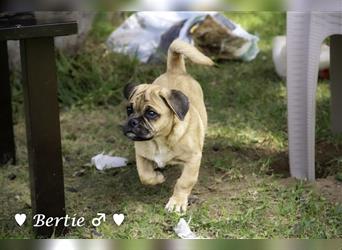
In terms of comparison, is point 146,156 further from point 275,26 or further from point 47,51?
point 275,26

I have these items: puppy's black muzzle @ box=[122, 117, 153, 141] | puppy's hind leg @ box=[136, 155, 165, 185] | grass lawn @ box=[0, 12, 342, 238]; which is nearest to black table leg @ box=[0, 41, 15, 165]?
grass lawn @ box=[0, 12, 342, 238]

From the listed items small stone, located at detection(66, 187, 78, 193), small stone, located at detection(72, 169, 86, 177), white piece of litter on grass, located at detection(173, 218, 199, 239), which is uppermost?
white piece of litter on grass, located at detection(173, 218, 199, 239)

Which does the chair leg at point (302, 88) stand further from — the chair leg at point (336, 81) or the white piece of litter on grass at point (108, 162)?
the white piece of litter on grass at point (108, 162)

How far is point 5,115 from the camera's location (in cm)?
277

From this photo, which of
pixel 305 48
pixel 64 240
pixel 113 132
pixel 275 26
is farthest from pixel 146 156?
pixel 275 26

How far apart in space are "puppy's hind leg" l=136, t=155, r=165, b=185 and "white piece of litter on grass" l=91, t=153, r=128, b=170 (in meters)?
0.32

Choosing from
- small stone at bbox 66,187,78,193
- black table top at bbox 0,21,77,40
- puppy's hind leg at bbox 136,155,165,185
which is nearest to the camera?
black table top at bbox 0,21,77,40

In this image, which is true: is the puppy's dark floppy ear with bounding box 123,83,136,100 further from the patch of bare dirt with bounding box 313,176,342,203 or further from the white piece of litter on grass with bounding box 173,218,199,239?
the patch of bare dirt with bounding box 313,176,342,203

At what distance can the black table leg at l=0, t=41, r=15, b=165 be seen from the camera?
2.72 metres

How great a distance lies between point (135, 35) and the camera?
3.74 metres

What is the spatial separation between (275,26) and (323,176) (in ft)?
5.52

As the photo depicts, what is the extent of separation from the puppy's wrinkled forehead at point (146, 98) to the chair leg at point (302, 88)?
1.70 ft

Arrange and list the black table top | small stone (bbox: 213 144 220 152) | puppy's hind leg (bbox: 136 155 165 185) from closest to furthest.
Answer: the black table top, puppy's hind leg (bbox: 136 155 165 185), small stone (bbox: 213 144 220 152)

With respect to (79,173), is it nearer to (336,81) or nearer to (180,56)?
(180,56)
